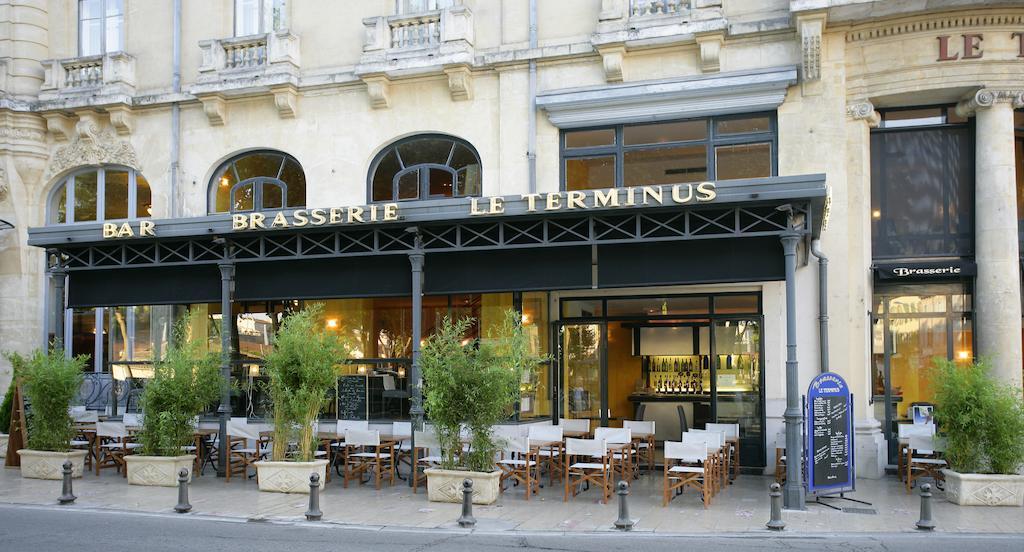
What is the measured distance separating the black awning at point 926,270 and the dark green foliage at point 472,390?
7.20 m

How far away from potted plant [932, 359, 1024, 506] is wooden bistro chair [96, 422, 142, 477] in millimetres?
12999

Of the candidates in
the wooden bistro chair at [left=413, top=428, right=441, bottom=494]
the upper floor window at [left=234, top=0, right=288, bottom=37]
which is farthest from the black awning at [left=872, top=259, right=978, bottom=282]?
the upper floor window at [left=234, top=0, right=288, bottom=37]

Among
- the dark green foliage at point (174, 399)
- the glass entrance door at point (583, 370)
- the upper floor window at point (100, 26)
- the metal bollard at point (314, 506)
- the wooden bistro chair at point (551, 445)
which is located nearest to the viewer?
the metal bollard at point (314, 506)

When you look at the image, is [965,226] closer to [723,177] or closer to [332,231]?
[723,177]

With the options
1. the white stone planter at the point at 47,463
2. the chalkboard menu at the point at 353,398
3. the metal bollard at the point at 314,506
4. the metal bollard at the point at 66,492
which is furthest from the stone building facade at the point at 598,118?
the metal bollard at the point at 314,506

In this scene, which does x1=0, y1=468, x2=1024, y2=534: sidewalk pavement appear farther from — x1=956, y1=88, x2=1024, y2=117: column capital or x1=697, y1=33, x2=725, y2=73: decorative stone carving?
x1=697, y1=33, x2=725, y2=73: decorative stone carving

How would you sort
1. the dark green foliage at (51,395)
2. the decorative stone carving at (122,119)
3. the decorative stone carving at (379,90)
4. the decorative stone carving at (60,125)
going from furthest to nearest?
the decorative stone carving at (60,125)
the decorative stone carving at (122,119)
the decorative stone carving at (379,90)
the dark green foliage at (51,395)

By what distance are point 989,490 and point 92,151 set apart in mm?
18956

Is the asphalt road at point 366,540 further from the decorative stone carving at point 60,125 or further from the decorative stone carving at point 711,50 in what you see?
the decorative stone carving at point 60,125

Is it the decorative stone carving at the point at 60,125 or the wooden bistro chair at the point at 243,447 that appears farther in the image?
the decorative stone carving at the point at 60,125

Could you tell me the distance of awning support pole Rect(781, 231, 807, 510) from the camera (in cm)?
1327

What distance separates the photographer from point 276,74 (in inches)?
787

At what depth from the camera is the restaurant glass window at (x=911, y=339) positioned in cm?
1744

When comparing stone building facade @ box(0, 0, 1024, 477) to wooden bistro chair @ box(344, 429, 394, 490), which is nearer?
wooden bistro chair @ box(344, 429, 394, 490)
